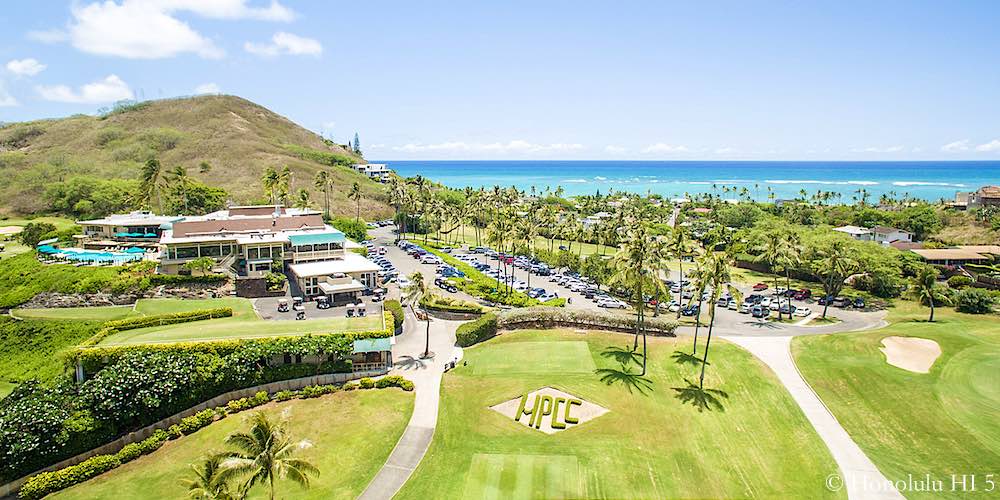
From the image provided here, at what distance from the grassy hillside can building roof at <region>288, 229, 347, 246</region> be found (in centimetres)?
6691

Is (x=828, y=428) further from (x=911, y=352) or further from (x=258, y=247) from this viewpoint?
(x=258, y=247)

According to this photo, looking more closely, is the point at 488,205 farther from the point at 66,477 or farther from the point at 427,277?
the point at 66,477

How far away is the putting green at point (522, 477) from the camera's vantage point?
3284 cm

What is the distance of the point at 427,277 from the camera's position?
82.8 meters

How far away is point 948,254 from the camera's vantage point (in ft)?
302

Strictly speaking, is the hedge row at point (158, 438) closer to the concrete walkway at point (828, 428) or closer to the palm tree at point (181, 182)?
the concrete walkway at point (828, 428)

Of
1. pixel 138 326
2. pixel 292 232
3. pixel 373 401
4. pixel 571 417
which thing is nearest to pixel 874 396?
pixel 571 417

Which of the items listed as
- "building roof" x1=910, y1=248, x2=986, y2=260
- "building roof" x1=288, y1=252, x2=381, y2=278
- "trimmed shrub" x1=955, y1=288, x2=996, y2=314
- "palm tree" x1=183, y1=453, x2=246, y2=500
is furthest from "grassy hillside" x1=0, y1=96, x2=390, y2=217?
"trimmed shrub" x1=955, y1=288, x2=996, y2=314

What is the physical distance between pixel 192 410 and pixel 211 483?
67.6ft

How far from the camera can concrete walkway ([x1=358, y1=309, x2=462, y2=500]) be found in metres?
34.7

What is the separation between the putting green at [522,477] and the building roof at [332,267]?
1513 inches

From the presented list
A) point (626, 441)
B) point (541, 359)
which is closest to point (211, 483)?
point (626, 441)

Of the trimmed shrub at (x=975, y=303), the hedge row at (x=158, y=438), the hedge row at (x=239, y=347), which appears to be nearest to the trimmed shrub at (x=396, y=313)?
the hedge row at (x=239, y=347)

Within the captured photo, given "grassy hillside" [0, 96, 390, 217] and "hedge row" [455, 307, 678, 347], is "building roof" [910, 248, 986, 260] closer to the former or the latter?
"hedge row" [455, 307, 678, 347]
